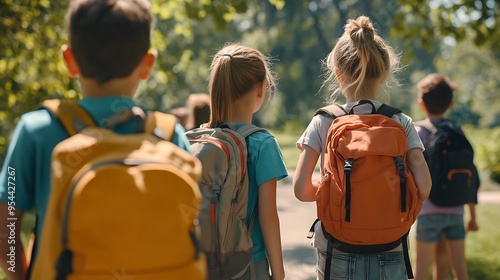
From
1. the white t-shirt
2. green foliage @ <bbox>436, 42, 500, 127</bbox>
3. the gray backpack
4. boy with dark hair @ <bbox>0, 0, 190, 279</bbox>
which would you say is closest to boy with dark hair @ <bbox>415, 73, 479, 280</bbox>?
the white t-shirt

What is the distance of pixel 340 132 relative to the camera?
3.32 meters

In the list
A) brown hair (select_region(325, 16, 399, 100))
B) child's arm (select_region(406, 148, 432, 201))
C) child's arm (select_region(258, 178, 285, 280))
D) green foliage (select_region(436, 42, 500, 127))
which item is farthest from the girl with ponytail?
green foliage (select_region(436, 42, 500, 127))

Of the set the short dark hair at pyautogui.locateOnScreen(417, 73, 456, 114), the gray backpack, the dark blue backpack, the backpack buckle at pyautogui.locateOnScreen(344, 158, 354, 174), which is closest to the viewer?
the gray backpack

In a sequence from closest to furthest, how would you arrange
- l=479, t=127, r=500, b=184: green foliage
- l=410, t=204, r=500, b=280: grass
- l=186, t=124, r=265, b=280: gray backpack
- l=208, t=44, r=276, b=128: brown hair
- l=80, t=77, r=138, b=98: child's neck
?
l=80, t=77, r=138, b=98: child's neck
l=186, t=124, r=265, b=280: gray backpack
l=208, t=44, r=276, b=128: brown hair
l=410, t=204, r=500, b=280: grass
l=479, t=127, r=500, b=184: green foliage

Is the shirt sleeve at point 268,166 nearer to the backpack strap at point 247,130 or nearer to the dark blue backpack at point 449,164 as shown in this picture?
the backpack strap at point 247,130

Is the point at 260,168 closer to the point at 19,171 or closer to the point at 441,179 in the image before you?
the point at 19,171

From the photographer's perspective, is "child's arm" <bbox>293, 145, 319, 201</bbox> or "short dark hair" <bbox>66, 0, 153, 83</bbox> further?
"child's arm" <bbox>293, 145, 319, 201</bbox>

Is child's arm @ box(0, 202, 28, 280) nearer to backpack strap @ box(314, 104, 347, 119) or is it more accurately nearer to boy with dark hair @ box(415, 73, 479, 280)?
backpack strap @ box(314, 104, 347, 119)

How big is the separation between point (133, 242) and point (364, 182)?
1.49 metres

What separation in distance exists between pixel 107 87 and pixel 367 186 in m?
1.41

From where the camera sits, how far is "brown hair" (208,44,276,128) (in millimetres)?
3449

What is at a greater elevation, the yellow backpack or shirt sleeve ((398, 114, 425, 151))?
the yellow backpack

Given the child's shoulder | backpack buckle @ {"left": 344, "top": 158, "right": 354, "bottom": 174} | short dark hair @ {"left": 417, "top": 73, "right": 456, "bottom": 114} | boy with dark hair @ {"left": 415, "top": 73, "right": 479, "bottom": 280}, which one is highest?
the child's shoulder

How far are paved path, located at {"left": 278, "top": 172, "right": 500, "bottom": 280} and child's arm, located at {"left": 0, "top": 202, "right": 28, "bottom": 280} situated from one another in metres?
5.22
